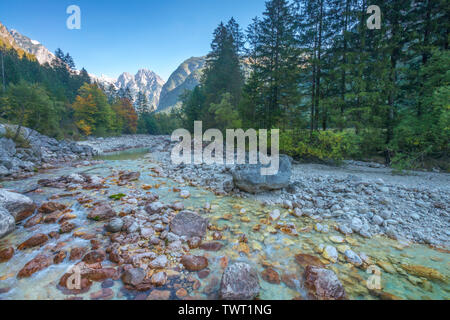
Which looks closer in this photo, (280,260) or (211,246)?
(280,260)

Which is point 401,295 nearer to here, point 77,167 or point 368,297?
point 368,297

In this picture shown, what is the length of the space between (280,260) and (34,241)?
429 centimetres

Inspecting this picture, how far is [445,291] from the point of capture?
7.34 ft

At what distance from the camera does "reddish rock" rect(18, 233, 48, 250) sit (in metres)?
2.93

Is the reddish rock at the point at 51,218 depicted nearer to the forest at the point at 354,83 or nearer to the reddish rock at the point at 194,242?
the reddish rock at the point at 194,242

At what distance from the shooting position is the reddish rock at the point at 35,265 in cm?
235

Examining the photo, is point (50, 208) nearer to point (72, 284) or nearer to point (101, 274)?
point (72, 284)

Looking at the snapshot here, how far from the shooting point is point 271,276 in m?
2.50

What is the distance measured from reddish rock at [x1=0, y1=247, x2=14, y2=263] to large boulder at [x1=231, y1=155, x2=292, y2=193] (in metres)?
5.06

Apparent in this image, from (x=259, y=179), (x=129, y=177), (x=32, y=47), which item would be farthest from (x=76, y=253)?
(x=32, y=47)

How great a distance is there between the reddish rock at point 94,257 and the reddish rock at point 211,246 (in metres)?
1.58

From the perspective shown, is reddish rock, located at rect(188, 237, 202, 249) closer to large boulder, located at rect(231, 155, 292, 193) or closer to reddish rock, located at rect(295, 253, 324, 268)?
reddish rock, located at rect(295, 253, 324, 268)

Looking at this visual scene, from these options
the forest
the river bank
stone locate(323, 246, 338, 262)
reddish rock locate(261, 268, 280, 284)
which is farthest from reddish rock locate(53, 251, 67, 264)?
the forest
